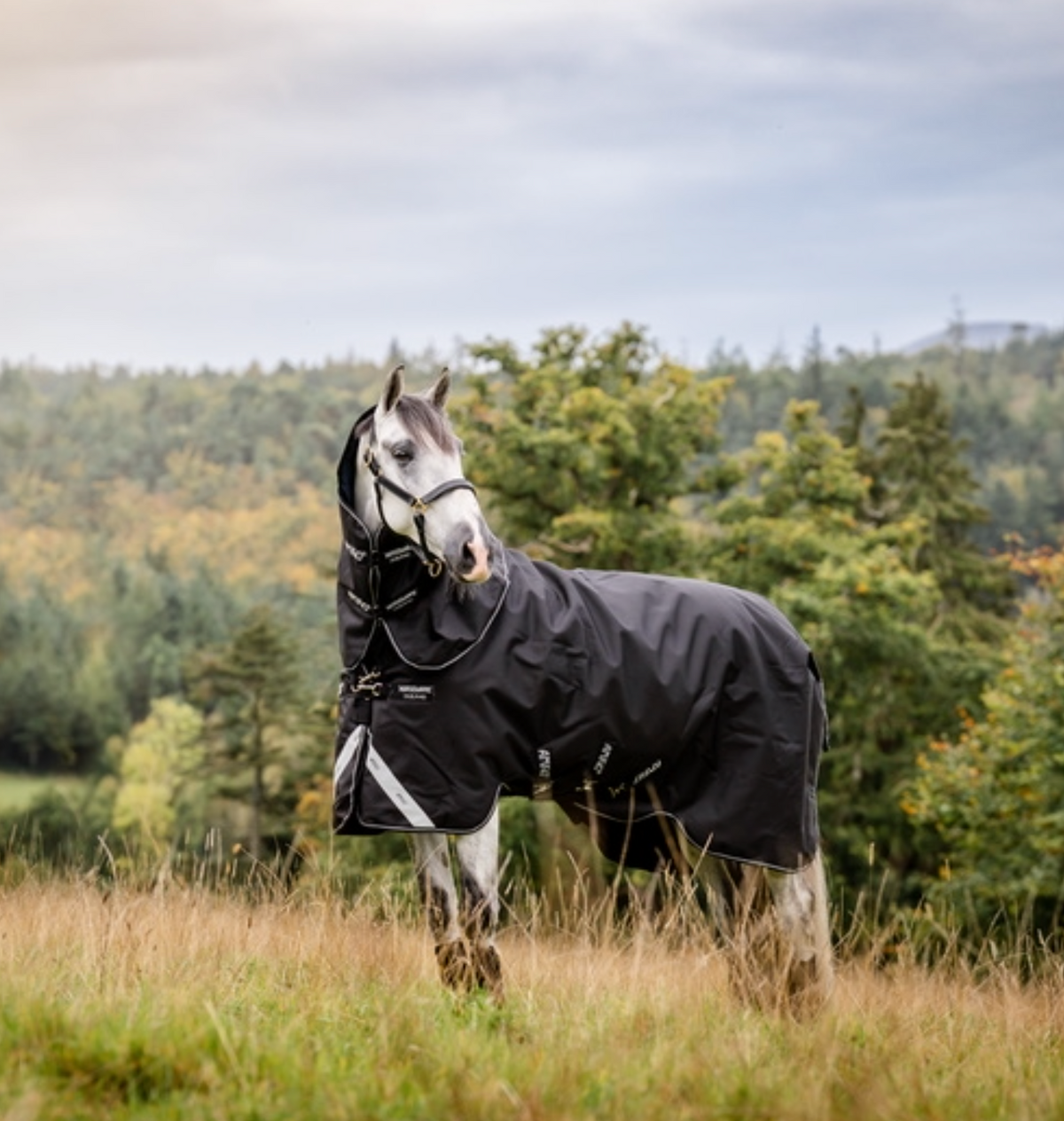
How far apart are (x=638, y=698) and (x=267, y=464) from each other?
127 metres

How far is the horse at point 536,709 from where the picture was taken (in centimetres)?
521

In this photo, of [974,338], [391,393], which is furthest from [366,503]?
[974,338]

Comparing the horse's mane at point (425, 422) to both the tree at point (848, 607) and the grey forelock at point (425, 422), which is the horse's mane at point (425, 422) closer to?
the grey forelock at point (425, 422)

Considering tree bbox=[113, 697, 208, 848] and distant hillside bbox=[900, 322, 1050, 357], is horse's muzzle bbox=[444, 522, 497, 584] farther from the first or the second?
distant hillside bbox=[900, 322, 1050, 357]

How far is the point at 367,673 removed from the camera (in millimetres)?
5348

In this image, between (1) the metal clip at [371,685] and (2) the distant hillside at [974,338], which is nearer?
(1) the metal clip at [371,685]

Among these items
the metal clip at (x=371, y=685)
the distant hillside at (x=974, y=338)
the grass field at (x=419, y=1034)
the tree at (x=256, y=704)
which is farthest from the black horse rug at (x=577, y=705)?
the distant hillside at (x=974, y=338)

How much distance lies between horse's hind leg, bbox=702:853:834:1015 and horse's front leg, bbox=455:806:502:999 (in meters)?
0.89

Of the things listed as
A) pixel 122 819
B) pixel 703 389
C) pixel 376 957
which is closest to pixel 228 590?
pixel 122 819

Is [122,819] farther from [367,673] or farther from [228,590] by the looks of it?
[367,673]

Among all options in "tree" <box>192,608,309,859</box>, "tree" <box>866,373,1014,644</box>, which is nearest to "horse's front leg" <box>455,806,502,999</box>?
"tree" <box>866,373,1014,644</box>

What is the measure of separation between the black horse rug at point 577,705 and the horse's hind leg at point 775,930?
18 centimetres

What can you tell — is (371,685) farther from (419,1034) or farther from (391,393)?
(419,1034)

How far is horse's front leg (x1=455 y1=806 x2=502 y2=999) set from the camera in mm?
5203
